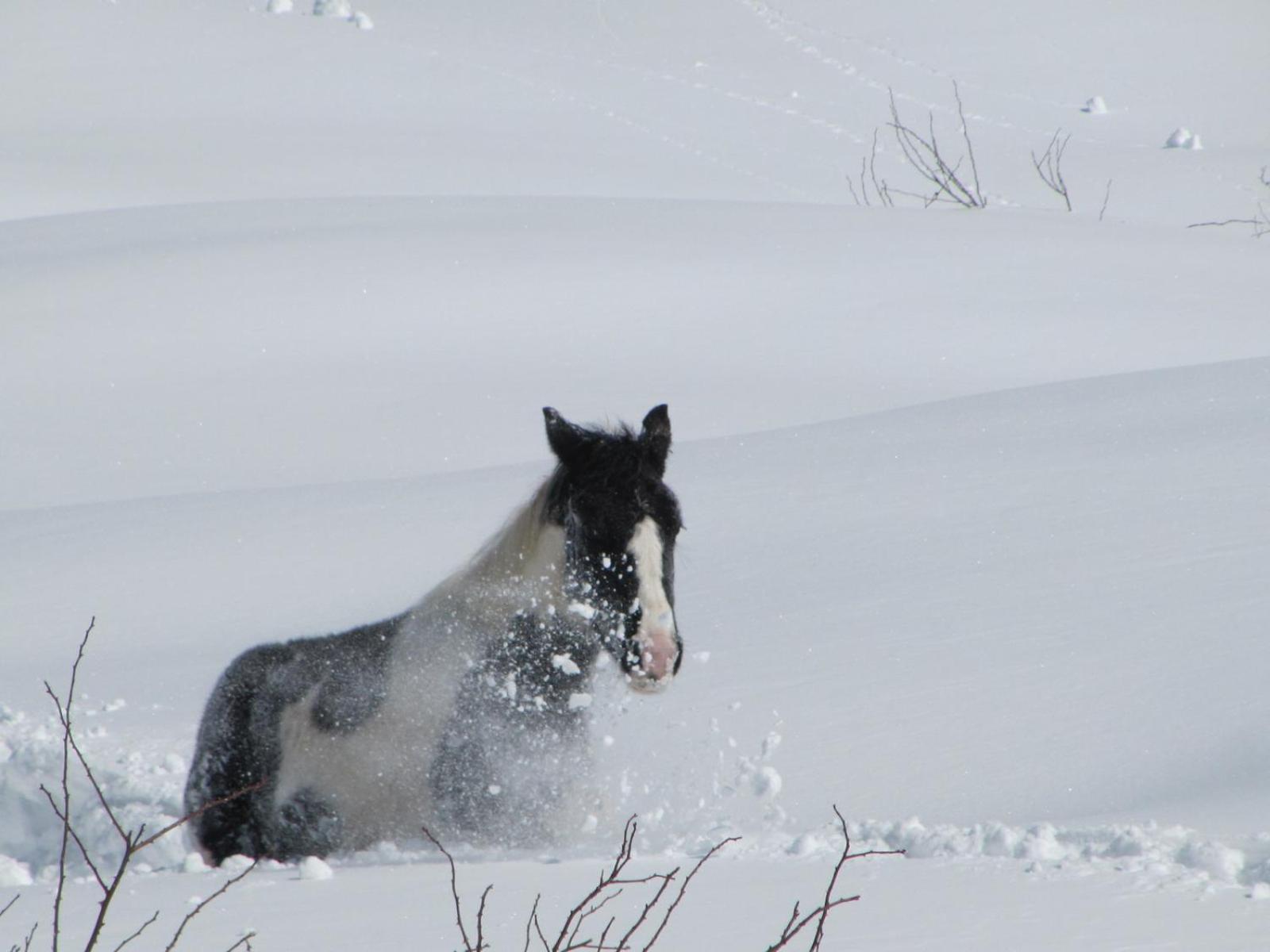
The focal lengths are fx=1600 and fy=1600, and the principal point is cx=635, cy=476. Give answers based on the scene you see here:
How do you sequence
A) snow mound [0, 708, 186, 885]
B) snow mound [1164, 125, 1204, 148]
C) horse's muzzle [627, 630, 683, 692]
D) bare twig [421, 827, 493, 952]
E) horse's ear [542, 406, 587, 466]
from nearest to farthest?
bare twig [421, 827, 493, 952] < horse's muzzle [627, 630, 683, 692] < horse's ear [542, 406, 587, 466] < snow mound [0, 708, 186, 885] < snow mound [1164, 125, 1204, 148]

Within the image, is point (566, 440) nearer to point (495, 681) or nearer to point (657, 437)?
point (657, 437)

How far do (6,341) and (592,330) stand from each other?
13.1ft

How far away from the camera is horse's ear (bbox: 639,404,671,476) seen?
4027 millimetres

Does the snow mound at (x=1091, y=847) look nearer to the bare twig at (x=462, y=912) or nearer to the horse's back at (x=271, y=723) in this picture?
the bare twig at (x=462, y=912)

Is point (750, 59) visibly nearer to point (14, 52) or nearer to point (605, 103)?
point (605, 103)

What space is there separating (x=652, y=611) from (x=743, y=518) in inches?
137

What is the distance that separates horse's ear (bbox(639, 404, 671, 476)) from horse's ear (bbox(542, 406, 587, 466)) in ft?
0.52

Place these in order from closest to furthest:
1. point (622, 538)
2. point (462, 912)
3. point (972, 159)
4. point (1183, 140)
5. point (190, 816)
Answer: point (190, 816) < point (462, 912) < point (622, 538) < point (972, 159) < point (1183, 140)

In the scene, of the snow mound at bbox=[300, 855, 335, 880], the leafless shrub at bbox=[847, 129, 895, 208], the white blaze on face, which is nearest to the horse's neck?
the white blaze on face

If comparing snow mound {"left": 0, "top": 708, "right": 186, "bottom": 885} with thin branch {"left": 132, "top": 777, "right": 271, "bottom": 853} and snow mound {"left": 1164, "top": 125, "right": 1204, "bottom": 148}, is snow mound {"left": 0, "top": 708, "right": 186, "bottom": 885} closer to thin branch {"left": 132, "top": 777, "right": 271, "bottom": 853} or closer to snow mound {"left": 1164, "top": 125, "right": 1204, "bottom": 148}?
thin branch {"left": 132, "top": 777, "right": 271, "bottom": 853}

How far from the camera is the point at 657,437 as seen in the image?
13.4 ft

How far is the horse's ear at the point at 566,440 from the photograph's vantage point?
13.1 ft

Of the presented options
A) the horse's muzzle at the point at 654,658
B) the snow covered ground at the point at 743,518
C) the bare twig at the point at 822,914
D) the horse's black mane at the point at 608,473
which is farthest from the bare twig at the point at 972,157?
the bare twig at the point at 822,914

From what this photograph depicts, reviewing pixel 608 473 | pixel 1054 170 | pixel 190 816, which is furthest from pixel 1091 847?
pixel 1054 170
